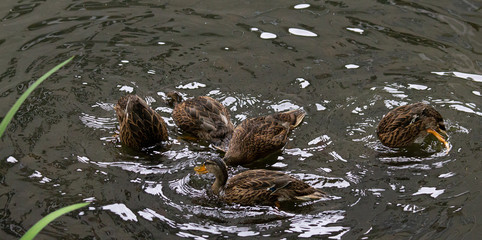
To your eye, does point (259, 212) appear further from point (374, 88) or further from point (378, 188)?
point (374, 88)

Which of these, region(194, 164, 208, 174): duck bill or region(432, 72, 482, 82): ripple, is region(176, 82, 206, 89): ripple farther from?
region(432, 72, 482, 82): ripple

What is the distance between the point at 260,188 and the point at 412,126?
6.30ft

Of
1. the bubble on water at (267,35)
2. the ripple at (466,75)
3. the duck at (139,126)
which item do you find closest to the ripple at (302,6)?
the bubble on water at (267,35)

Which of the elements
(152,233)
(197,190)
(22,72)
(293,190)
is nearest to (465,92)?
(293,190)

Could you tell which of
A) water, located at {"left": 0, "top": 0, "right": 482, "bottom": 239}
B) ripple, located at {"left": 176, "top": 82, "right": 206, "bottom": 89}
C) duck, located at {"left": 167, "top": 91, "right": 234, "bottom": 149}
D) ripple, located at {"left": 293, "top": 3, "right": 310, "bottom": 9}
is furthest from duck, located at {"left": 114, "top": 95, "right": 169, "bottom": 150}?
ripple, located at {"left": 293, "top": 3, "right": 310, "bottom": 9}

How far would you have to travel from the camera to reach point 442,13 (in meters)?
9.01

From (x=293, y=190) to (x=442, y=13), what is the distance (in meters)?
4.72

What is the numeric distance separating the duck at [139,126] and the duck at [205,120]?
0.32 meters

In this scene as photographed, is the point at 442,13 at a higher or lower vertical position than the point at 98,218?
higher

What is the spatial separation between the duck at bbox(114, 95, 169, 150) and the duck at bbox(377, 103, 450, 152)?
2413 millimetres

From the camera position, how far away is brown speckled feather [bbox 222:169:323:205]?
564cm

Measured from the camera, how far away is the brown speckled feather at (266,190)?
5.64m

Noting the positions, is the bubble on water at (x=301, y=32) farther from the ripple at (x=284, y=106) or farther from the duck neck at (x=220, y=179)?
the duck neck at (x=220, y=179)

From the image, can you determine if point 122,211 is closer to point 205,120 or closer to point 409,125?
point 205,120
